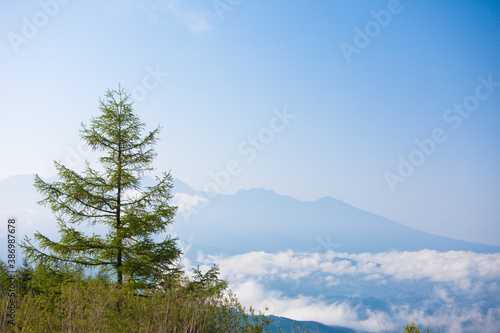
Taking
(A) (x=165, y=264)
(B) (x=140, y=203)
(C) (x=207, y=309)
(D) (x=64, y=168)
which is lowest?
(C) (x=207, y=309)

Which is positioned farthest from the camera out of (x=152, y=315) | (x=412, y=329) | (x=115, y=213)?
(x=115, y=213)

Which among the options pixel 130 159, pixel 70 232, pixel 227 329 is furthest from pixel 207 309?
pixel 130 159

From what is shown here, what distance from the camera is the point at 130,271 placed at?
32.4 ft

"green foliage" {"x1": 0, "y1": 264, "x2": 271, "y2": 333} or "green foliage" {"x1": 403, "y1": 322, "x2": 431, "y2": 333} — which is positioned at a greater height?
"green foliage" {"x1": 0, "y1": 264, "x2": 271, "y2": 333}

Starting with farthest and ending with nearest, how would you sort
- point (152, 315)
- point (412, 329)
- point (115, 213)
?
point (115, 213)
point (152, 315)
point (412, 329)

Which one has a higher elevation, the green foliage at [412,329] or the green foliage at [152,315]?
the green foliage at [152,315]

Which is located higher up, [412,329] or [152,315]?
[152,315]

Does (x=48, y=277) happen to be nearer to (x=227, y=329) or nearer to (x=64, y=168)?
(x=64, y=168)

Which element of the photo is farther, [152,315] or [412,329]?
[152,315]

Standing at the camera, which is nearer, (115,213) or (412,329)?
(412,329)

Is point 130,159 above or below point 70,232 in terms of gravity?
above

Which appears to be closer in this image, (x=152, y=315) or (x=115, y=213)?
(x=152, y=315)

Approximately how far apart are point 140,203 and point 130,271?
2.25 metres

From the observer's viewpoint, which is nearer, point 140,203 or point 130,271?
point 130,271
